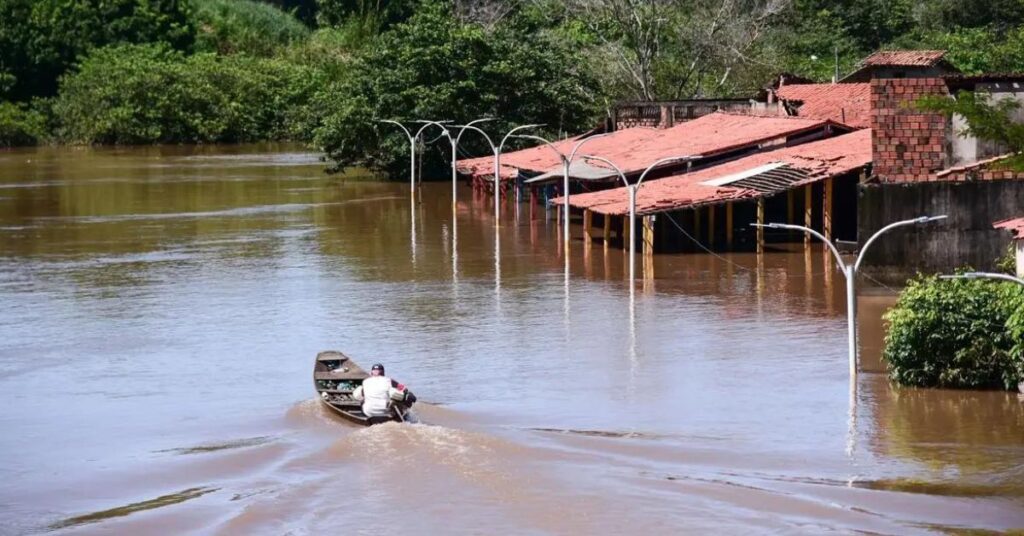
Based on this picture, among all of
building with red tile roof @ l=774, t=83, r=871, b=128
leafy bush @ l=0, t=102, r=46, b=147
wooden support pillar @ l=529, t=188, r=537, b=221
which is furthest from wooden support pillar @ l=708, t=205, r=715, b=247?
leafy bush @ l=0, t=102, r=46, b=147

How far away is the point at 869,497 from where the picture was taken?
2183 cm

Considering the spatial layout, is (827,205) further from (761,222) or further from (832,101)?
(832,101)

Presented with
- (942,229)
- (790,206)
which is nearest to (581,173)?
(790,206)

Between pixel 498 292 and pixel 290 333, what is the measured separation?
7.03 meters

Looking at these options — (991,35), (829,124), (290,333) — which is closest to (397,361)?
(290,333)

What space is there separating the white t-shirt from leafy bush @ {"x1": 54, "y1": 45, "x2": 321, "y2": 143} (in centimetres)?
7462

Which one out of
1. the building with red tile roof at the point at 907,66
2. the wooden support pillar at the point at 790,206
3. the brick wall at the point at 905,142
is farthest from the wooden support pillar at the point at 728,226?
the building with red tile roof at the point at 907,66

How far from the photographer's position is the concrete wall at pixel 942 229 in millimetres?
36844

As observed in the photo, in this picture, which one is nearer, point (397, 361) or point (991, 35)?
point (397, 361)

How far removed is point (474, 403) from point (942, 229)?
46.3ft

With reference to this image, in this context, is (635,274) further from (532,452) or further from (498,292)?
(532,452)

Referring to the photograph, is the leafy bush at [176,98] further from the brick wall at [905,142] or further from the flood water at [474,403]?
the brick wall at [905,142]

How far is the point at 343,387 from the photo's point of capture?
27.8 metres

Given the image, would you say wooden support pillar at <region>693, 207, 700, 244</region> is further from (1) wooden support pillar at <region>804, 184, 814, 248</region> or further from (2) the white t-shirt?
(2) the white t-shirt
